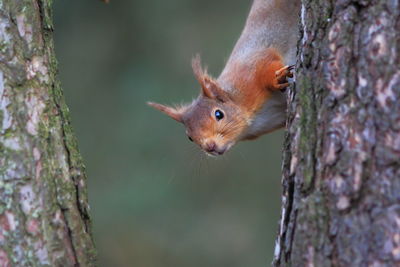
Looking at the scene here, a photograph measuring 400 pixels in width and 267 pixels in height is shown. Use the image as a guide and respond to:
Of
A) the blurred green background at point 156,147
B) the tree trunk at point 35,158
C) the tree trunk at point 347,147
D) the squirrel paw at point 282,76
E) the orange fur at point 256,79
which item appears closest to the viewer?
the tree trunk at point 347,147

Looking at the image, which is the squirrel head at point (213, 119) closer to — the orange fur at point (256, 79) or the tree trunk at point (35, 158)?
the orange fur at point (256, 79)

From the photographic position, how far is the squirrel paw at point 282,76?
296 cm

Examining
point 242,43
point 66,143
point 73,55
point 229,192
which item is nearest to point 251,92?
point 242,43

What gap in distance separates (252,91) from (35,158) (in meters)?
1.57

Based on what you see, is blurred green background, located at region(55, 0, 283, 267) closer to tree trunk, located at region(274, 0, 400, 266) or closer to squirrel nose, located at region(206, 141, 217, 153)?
squirrel nose, located at region(206, 141, 217, 153)

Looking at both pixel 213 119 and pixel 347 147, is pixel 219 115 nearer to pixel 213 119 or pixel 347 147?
pixel 213 119

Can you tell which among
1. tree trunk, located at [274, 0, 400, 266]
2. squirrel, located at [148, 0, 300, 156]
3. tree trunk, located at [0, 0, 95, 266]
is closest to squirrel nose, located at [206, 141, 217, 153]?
squirrel, located at [148, 0, 300, 156]

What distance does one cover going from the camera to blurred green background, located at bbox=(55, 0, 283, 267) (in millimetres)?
5879

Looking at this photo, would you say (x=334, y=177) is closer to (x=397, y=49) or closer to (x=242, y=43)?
(x=397, y=49)

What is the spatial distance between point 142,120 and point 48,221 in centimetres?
410

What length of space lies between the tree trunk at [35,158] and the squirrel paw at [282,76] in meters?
1.24

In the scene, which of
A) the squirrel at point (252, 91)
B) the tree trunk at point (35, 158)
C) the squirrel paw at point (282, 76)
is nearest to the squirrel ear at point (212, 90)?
the squirrel at point (252, 91)

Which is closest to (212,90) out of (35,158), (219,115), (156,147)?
(219,115)

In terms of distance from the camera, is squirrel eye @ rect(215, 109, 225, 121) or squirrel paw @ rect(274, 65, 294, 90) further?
squirrel eye @ rect(215, 109, 225, 121)
